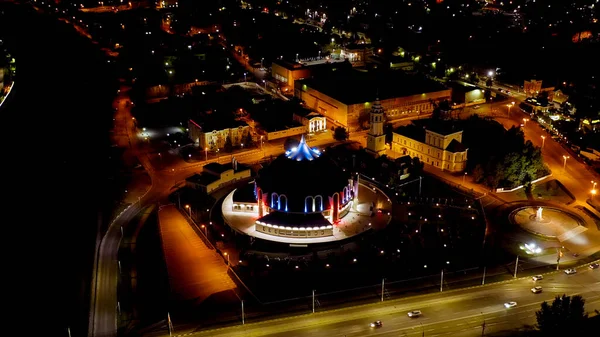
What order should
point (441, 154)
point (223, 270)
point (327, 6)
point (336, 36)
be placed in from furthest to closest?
point (327, 6), point (336, 36), point (441, 154), point (223, 270)

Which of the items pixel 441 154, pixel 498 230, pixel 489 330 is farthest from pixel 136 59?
pixel 489 330

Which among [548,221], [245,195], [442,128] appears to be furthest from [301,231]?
[442,128]

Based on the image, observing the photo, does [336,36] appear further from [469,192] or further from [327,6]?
[469,192]

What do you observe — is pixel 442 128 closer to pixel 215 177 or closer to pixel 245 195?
pixel 245 195

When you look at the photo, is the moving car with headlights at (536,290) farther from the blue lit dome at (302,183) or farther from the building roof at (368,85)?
the building roof at (368,85)

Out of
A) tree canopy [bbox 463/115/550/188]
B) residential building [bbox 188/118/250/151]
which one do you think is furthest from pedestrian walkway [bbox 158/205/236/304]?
tree canopy [bbox 463/115/550/188]

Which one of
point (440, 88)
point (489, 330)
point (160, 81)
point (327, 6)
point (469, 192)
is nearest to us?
point (489, 330)

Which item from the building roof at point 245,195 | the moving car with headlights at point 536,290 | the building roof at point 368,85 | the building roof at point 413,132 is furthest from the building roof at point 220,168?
the moving car with headlights at point 536,290
